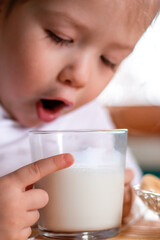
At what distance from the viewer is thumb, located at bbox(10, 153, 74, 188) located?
456 mm

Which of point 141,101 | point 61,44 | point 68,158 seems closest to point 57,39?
point 61,44

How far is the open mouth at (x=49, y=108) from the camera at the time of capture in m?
0.75

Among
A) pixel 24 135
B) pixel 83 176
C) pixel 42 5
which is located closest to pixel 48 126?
pixel 24 135

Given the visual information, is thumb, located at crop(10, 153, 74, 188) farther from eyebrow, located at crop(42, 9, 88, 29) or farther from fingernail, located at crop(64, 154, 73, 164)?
eyebrow, located at crop(42, 9, 88, 29)

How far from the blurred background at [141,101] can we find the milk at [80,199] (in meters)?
0.42

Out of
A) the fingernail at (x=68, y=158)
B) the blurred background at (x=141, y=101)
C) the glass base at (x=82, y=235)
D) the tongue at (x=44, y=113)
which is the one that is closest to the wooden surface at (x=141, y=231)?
the glass base at (x=82, y=235)

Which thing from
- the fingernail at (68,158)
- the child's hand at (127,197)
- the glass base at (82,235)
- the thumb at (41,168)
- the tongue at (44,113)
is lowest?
the glass base at (82,235)

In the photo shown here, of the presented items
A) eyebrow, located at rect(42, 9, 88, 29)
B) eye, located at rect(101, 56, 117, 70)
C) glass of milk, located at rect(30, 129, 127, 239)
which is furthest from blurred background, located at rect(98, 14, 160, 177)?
glass of milk, located at rect(30, 129, 127, 239)

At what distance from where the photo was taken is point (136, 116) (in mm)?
2014

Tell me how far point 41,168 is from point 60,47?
271 millimetres

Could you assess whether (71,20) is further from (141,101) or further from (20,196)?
(141,101)

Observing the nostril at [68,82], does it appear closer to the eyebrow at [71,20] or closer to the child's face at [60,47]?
the child's face at [60,47]

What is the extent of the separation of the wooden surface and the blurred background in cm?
42

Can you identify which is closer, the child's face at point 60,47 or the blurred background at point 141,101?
the child's face at point 60,47
